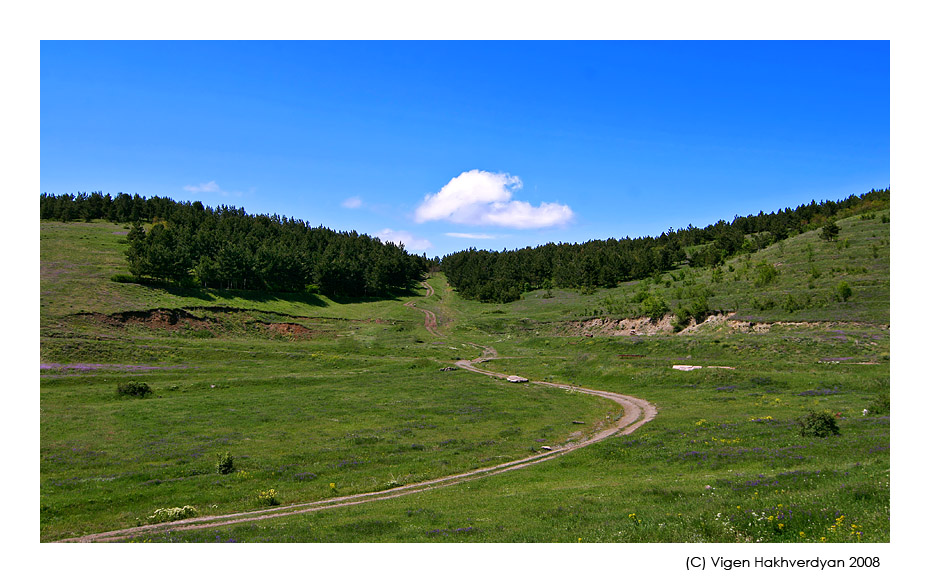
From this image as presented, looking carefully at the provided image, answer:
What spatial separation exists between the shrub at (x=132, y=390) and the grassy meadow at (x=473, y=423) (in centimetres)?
71

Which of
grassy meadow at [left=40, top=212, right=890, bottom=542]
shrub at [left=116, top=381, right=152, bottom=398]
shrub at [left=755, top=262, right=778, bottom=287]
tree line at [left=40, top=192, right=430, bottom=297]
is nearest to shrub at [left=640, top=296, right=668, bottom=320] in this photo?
grassy meadow at [left=40, top=212, right=890, bottom=542]

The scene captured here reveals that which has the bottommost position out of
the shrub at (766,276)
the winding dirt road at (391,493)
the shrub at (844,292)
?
the winding dirt road at (391,493)

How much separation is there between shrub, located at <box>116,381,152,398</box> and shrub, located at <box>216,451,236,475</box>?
2818 cm

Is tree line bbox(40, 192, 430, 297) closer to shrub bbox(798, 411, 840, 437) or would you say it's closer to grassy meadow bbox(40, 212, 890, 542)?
grassy meadow bbox(40, 212, 890, 542)

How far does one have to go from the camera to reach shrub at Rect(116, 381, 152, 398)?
46.3 metres

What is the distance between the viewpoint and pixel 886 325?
212 feet

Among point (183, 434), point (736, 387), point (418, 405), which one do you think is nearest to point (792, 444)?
point (736, 387)

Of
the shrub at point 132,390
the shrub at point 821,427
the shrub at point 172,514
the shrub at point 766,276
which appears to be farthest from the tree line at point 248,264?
the shrub at point 821,427

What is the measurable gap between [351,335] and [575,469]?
8739 centimetres

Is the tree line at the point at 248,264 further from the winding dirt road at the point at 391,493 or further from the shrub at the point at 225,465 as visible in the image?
the winding dirt road at the point at 391,493

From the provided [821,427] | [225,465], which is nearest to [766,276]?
[821,427]

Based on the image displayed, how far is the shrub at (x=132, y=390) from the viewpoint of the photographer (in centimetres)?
4634

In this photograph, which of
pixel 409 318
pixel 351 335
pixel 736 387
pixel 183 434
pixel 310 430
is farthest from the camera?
pixel 409 318

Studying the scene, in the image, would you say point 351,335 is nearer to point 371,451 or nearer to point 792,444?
point 371,451
